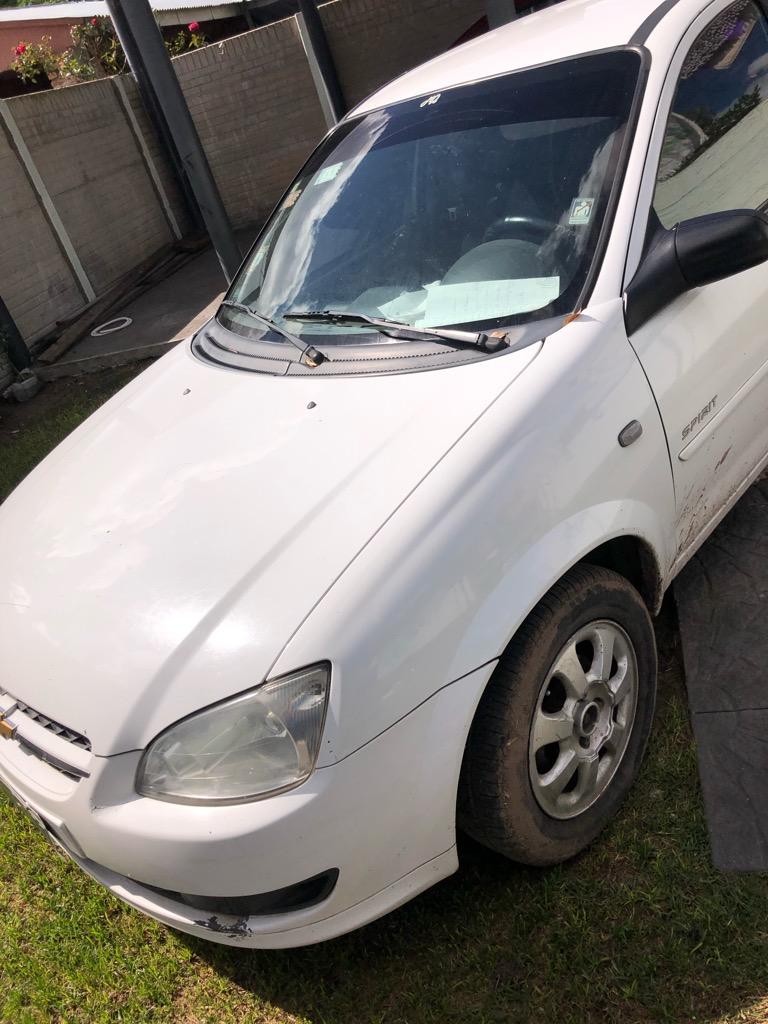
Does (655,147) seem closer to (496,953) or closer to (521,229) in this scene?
(521,229)

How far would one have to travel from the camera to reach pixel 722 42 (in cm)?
276

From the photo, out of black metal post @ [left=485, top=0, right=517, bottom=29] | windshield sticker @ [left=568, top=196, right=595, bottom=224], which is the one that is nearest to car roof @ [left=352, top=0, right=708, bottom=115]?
windshield sticker @ [left=568, top=196, right=595, bottom=224]

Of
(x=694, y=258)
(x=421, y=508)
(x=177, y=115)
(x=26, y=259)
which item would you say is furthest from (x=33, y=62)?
(x=421, y=508)

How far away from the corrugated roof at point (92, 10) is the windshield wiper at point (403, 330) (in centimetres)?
1393

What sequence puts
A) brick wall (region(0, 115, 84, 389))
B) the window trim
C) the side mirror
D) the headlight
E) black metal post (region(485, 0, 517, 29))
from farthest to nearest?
brick wall (region(0, 115, 84, 389)) < black metal post (region(485, 0, 517, 29)) < the window trim < the side mirror < the headlight

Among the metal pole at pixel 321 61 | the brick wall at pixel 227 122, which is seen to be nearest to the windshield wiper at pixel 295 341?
the brick wall at pixel 227 122

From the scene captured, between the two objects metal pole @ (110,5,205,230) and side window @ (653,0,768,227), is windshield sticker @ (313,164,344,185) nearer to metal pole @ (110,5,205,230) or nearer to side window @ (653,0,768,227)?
side window @ (653,0,768,227)

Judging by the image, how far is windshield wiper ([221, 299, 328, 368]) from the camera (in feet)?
8.10

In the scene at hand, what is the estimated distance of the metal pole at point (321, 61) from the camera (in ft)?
40.4

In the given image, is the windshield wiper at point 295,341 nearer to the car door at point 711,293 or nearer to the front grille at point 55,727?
the car door at point 711,293

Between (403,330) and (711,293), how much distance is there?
2.83ft

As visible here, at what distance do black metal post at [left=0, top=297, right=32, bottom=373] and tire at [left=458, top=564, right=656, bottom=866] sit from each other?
7358 mm

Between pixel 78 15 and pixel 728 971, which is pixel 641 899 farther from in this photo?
pixel 78 15

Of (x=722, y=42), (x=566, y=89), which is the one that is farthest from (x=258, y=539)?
(x=722, y=42)
